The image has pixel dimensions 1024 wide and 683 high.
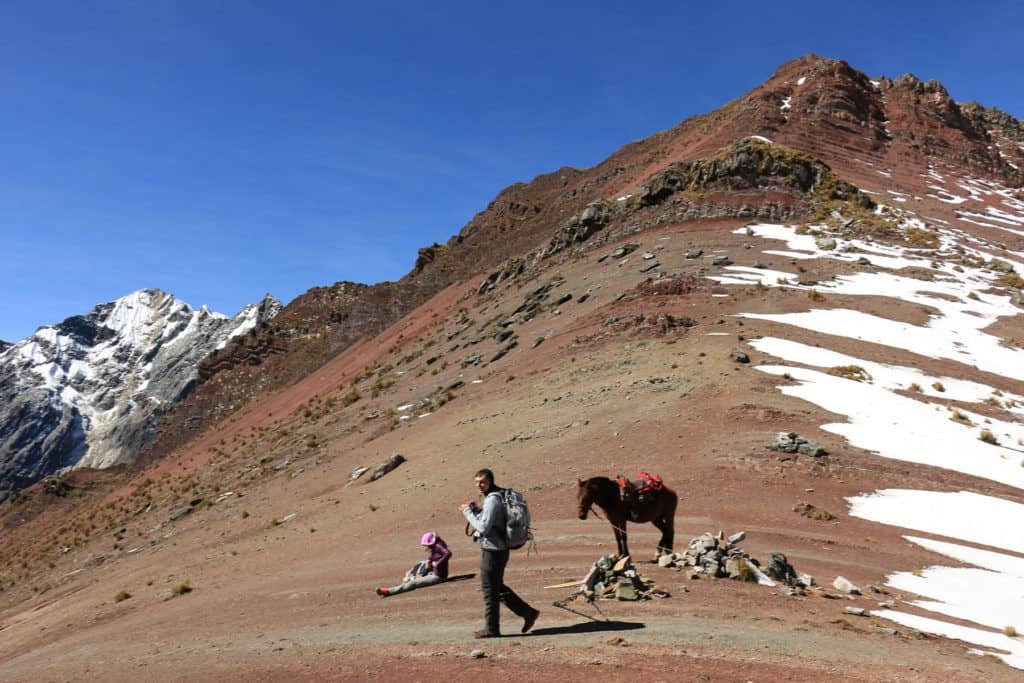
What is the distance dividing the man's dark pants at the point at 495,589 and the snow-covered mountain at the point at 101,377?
13898 cm

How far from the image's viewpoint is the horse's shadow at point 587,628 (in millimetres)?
8117

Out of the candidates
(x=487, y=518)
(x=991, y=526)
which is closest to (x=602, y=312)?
(x=991, y=526)

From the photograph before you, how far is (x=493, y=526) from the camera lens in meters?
7.72

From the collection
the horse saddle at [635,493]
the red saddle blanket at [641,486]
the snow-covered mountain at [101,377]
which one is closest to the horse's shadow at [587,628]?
the horse saddle at [635,493]

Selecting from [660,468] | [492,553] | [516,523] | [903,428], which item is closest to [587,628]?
[492,553]

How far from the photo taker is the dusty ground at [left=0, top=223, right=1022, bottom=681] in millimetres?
7738

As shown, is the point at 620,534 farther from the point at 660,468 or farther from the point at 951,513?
the point at 951,513

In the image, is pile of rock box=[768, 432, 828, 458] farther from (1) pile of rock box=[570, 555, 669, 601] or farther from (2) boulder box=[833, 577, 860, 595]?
(1) pile of rock box=[570, 555, 669, 601]

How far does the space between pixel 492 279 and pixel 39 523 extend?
137ft

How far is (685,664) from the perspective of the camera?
7012 mm

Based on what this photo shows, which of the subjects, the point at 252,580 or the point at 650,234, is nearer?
the point at 252,580

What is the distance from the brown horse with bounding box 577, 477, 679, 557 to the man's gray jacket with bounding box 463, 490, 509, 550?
2.51 m

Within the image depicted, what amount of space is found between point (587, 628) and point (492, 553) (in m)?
1.64

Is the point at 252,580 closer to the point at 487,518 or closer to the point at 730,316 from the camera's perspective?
the point at 487,518
